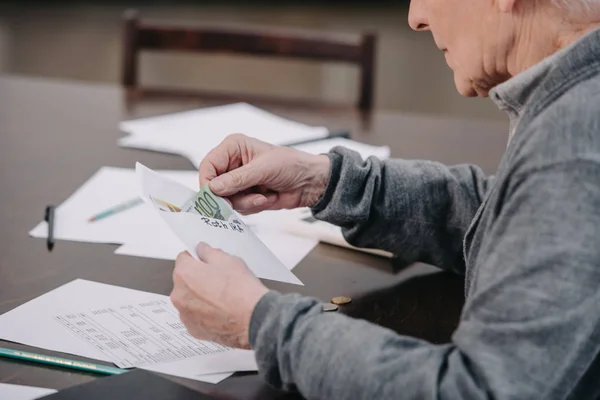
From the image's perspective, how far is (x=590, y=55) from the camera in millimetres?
875

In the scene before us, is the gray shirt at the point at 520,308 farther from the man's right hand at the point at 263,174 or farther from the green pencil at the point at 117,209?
the green pencil at the point at 117,209

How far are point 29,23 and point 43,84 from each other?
1.42m

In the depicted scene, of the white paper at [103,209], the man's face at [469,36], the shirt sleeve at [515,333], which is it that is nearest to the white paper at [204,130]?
the white paper at [103,209]

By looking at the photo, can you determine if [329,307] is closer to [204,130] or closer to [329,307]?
[329,307]

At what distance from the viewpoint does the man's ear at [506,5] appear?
3.15ft

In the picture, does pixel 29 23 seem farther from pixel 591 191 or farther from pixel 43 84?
pixel 591 191

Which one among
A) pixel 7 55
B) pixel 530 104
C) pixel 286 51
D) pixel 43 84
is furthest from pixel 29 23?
pixel 530 104

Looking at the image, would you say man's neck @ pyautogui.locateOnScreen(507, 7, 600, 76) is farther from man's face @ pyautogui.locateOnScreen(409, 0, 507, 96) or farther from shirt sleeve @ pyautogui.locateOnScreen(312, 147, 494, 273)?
shirt sleeve @ pyautogui.locateOnScreen(312, 147, 494, 273)

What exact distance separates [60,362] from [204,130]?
1.01 meters

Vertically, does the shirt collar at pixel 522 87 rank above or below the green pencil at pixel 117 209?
above

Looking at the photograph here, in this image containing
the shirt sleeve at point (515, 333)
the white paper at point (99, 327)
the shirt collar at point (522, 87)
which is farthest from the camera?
the white paper at point (99, 327)

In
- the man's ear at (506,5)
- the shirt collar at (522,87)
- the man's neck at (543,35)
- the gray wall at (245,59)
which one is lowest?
the gray wall at (245,59)

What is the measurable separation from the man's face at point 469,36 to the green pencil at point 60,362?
53 cm

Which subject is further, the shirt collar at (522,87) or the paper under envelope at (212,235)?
the paper under envelope at (212,235)
